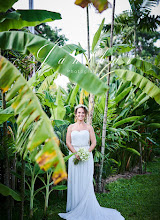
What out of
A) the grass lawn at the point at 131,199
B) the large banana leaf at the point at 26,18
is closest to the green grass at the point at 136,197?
the grass lawn at the point at 131,199

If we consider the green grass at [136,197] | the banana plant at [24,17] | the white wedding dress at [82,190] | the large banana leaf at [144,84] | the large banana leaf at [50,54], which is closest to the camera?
the large banana leaf at [50,54]

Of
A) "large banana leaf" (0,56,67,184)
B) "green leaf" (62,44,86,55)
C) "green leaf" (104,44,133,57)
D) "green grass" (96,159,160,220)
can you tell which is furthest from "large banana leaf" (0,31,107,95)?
"green grass" (96,159,160,220)

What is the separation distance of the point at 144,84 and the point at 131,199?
2.80m

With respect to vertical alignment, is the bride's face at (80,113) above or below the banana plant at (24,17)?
below

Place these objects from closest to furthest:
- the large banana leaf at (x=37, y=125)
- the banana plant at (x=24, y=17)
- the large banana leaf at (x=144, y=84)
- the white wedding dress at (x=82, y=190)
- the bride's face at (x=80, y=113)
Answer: the large banana leaf at (x=37, y=125), the banana plant at (x=24, y=17), the large banana leaf at (x=144, y=84), the white wedding dress at (x=82, y=190), the bride's face at (x=80, y=113)

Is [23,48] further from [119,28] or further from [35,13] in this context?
[119,28]

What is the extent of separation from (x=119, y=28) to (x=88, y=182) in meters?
6.20

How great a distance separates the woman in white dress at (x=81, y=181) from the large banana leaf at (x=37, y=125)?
7.15 feet

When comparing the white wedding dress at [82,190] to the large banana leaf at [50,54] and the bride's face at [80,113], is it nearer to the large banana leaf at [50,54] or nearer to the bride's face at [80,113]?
the bride's face at [80,113]

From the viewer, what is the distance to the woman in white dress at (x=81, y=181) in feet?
11.5

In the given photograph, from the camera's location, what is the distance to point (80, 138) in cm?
365

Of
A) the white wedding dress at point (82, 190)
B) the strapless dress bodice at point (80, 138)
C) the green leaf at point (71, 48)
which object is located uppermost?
the green leaf at point (71, 48)

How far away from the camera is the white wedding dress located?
11.4 ft

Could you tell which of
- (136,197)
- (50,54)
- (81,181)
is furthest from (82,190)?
(50,54)
